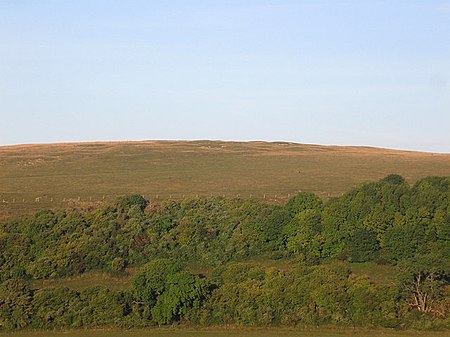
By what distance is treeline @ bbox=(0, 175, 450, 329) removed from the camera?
4497 centimetres

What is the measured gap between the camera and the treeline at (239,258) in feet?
148

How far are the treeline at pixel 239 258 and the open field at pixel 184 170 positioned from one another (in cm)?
1045

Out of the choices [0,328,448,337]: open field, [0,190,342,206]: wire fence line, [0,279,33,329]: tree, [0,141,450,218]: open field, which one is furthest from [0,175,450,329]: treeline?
[0,141,450,218]: open field

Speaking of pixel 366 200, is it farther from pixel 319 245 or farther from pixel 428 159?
pixel 428 159

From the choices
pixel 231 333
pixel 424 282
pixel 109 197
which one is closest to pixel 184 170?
pixel 109 197

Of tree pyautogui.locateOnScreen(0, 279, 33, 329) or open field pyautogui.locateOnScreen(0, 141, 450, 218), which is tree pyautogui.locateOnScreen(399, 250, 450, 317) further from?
open field pyautogui.locateOnScreen(0, 141, 450, 218)

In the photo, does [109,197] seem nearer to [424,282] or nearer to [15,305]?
[15,305]

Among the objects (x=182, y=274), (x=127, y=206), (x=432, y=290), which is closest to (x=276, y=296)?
(x=182, y=274)

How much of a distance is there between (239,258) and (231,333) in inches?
750

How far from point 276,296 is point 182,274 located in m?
5.91

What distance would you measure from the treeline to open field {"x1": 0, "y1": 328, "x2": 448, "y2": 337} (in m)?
1.22

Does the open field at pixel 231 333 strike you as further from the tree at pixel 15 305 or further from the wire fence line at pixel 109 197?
the wire fence line at pixel 109 197

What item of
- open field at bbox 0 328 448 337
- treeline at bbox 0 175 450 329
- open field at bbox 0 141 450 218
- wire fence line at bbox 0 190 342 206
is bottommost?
open field at bbox 0 328 448 337

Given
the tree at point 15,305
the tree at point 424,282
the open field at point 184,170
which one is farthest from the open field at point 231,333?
the open field at point 184,170
